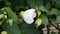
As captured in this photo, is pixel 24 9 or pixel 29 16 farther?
pixel 24 9

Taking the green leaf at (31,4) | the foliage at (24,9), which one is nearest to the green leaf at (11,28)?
the foliage at (24,9)

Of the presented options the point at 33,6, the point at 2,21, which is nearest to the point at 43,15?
the point at 33,6

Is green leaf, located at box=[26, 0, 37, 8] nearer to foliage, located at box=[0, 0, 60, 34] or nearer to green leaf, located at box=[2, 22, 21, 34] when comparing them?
foliage, located at box=[0, 0, 60, 34]

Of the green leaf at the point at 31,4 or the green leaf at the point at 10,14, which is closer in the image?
the green leaf at the point at 10,14

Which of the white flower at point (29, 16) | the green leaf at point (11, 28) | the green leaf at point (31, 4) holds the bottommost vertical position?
the green leaf at point (11, 28)

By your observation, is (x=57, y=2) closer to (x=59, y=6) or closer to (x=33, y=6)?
(x=59, y=6)

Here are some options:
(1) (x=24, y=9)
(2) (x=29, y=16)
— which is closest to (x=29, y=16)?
(2) (x=29, y=16)

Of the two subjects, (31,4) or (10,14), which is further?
(31,4)

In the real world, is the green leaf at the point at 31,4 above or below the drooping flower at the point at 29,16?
above

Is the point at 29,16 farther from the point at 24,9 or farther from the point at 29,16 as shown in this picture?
the point at 24,9

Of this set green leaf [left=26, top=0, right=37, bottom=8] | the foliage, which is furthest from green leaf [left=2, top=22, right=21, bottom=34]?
green leaf [left=26, top=0, right=37, bottom=8]

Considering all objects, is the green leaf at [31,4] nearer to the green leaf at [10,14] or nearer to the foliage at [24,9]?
the foliage at [24,9]
